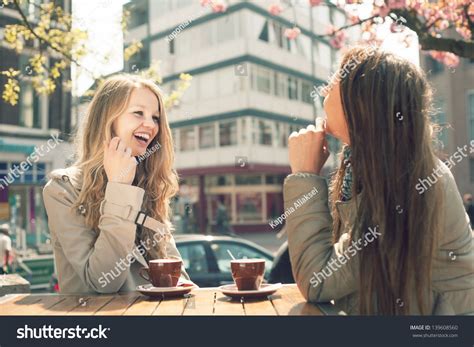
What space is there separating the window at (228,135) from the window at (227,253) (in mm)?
16806

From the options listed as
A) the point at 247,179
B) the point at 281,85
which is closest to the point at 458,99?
the point at 281,85

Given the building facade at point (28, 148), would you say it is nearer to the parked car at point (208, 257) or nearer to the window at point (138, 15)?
the window at point (138, 15)

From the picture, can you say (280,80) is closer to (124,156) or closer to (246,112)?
(246,112)

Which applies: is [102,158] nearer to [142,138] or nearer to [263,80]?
[142,138]

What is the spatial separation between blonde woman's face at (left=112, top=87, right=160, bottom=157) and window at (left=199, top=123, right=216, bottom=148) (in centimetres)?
1998

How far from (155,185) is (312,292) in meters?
0.90

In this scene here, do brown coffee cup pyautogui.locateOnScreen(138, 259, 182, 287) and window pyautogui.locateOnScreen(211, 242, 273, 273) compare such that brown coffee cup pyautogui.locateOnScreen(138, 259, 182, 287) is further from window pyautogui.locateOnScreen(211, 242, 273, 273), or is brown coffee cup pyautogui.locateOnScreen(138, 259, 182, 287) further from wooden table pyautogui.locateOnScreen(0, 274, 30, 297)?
window pyautogui.locateOnScreen(211, 242, 273, 273)

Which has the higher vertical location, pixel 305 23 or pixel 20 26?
pixel 305 23

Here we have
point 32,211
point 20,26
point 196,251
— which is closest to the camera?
point 20,26

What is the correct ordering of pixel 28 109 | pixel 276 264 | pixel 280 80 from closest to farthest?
1. pixel 276 264
2. pixel 28 109
3. pixel 280 80

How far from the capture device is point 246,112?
2161 cm

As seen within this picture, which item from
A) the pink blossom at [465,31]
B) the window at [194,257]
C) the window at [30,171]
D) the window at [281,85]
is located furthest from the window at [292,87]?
the window at [194,257]

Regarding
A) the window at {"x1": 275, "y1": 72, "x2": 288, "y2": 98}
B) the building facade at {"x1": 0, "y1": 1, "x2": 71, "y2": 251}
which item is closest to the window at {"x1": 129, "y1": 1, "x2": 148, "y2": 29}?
the building facade at {"x1": 0, "y1": 1, "x2": 71, "y2": 251}

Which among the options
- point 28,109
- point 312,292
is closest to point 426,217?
point 312,292
